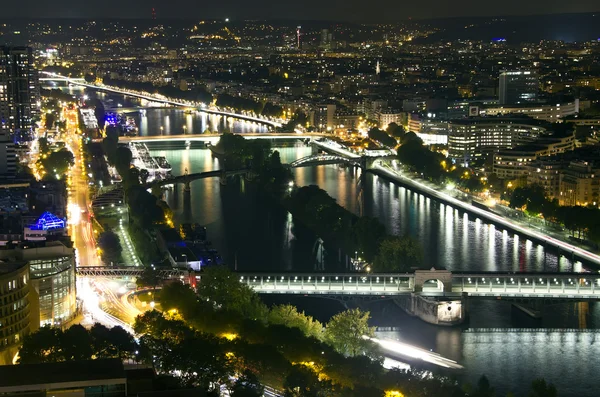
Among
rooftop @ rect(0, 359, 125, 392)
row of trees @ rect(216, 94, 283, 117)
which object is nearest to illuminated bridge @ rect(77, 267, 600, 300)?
rooftop @ rect(0, 359, 125, 392)

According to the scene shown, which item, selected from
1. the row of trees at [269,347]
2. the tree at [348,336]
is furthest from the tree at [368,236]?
the tree at [348,336]

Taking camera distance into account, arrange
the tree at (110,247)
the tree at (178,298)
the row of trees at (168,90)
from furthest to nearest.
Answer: the row of trees at (168,90), the tree at (110,247), the tree at (178,298)

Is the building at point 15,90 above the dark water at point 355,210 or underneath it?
above

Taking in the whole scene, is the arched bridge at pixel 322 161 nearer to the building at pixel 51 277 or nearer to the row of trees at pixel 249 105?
the row of trees at pixel 249 105

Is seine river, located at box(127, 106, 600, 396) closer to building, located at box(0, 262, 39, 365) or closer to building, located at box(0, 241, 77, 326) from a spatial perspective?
building, located at box(0, 241, 77, 326)

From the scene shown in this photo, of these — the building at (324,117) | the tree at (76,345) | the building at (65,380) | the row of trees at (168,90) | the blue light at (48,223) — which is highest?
the row of trees at (168,90)

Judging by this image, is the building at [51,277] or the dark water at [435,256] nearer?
the dark water at [435,256]

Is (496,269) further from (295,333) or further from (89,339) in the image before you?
(89,339)
